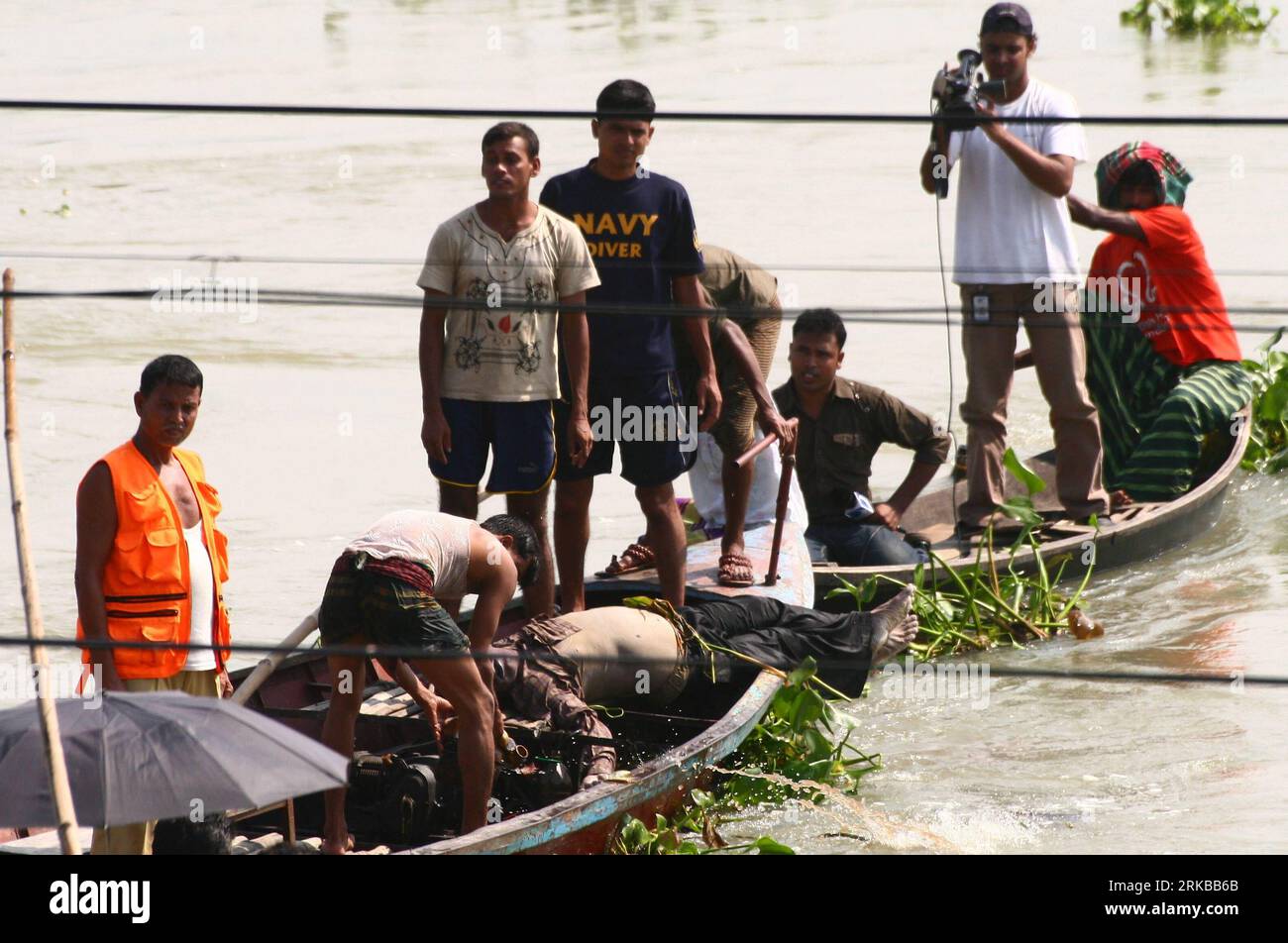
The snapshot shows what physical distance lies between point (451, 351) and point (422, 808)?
170 cm

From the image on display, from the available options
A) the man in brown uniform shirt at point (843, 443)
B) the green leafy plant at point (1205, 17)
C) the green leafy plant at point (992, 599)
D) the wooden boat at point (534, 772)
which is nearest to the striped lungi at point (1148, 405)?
the green leafy plant at point (992, 599)

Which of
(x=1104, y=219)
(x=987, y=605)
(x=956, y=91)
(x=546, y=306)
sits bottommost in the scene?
(x=987, y=605)

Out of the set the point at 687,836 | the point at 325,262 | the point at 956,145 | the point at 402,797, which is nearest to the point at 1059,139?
the point at 956,145

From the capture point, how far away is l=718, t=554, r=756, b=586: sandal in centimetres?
727

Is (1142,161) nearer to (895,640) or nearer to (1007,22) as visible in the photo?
(1007,22)

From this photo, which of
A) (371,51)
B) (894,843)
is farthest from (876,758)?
(371,51)

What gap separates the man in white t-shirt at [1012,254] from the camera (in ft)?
25.5

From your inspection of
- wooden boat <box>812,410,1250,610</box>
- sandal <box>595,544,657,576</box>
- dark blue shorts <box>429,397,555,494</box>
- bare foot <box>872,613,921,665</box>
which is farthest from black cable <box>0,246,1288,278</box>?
sandal <box>595,544,657,576</box>

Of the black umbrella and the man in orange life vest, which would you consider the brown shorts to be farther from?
the black umbrella

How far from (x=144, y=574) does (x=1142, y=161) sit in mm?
5514

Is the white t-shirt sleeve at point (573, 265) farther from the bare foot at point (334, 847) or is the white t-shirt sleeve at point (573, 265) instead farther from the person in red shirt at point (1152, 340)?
the person in red shirt at point (1152, 340)

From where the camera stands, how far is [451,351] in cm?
641

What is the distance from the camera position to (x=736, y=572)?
7285mm

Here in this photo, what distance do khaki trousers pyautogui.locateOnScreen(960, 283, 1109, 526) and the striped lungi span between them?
0.68m
